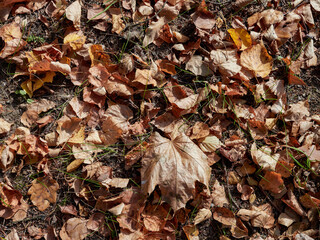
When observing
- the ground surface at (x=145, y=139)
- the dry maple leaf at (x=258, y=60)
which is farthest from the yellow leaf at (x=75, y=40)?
the dry maple leaf at (x=258, y=60)

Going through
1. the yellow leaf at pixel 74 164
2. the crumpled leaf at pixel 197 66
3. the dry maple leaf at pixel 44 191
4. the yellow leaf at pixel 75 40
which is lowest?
the dry maple leaf at pixel 44 191

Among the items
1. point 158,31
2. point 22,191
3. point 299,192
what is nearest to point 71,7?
point 158,31

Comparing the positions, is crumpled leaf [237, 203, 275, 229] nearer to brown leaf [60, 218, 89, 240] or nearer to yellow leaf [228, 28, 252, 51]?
brown leaf [60, 218, 89, 240]

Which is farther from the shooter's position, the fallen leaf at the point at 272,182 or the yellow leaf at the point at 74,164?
the fallen leaf at the point at 272,182

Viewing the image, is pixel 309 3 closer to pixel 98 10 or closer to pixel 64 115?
pixel 98 10

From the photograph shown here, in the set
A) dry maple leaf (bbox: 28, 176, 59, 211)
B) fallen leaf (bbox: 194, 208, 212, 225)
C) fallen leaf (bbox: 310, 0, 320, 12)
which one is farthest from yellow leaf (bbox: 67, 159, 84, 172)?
fallen leaf (bbox: 310, 0, 320, 12)

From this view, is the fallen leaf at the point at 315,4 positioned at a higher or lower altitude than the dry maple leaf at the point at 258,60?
higher

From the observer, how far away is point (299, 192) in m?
2.55

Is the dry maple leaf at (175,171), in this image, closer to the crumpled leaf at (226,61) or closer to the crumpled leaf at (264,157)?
the crumpled leaf at (264,157)

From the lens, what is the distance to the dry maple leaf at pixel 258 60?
260cm

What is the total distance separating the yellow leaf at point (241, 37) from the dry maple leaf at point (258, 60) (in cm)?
5

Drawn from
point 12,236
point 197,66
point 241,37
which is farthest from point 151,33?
point 12,236

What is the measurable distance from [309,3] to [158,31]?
1.53 m

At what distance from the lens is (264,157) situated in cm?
251
